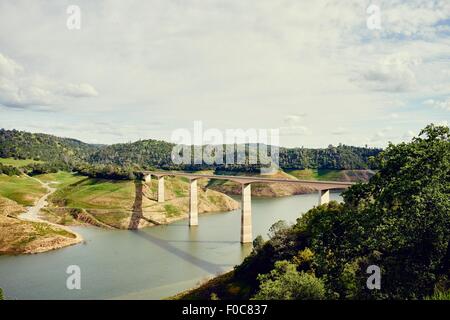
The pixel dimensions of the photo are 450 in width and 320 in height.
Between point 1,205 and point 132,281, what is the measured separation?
62.9 m

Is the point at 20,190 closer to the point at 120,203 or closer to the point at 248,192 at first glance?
the point at 120,203

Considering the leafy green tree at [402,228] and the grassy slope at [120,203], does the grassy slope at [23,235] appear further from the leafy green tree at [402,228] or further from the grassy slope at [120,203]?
the leafy green tree at [402,228]

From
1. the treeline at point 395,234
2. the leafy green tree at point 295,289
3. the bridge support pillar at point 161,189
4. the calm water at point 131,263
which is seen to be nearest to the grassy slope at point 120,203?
the bridge support pillar at point 161,189

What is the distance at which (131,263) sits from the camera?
60.6m

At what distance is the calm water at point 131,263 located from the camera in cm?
4809

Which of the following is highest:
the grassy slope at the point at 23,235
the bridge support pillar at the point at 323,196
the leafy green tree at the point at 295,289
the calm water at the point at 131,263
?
the bridge support pillar at the point at 323,196

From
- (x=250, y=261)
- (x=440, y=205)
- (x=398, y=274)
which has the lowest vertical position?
(x=250, y=261)

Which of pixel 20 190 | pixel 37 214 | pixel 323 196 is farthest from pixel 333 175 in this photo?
pixel 20 190

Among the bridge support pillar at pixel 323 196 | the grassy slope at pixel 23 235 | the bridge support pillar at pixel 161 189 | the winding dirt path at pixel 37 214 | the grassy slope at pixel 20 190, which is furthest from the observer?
the bridge support pillar at pixel 161 189

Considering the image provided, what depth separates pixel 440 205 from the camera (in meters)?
21.0

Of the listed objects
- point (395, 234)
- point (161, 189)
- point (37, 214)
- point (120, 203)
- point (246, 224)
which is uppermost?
point (395, 234)
